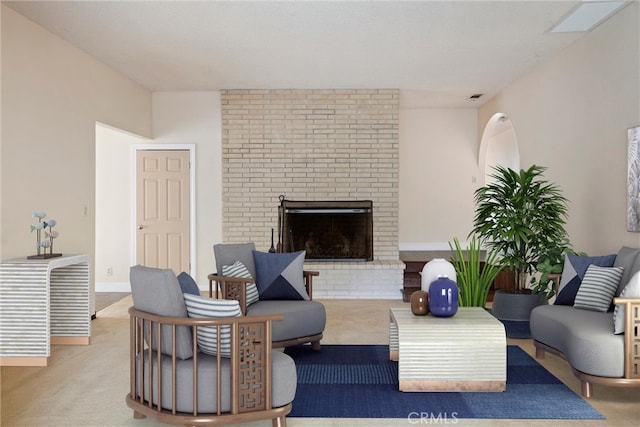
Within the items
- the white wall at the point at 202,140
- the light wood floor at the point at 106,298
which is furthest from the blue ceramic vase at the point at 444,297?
the white wall at the point at 202,140

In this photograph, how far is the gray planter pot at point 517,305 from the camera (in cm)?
523

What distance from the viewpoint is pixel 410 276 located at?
752cm

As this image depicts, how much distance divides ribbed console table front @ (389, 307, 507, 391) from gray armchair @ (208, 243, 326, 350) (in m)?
0.98

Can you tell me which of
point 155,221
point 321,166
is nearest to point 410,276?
point 321,166

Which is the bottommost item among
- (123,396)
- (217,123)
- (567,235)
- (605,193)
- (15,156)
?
(123,396)

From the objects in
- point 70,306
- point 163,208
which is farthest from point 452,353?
point 163,208

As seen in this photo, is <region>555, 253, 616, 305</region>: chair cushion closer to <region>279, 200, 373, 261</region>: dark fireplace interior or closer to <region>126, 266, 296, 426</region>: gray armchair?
<region>126, 266, 296, 426</region>: gray armchair

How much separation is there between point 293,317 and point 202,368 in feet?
4.98

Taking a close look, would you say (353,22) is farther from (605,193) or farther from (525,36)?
(605,193)

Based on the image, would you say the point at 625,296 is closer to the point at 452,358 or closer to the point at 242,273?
the point at 452,358

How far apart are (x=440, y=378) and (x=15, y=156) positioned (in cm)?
379

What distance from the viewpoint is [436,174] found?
9422 millimetres

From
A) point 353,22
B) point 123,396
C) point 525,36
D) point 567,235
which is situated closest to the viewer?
point 123,396

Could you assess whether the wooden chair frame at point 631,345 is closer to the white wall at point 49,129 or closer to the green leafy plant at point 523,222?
the green leafy plant at point 523,222
